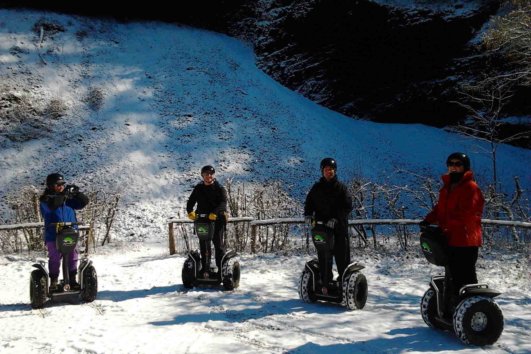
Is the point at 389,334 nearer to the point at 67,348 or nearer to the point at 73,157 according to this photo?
the point at 67,348

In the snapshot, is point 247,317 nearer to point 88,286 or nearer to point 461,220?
point 88,286

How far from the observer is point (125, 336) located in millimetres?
5156

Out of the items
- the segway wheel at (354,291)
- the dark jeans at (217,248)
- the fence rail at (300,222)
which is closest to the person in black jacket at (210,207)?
the dark jeans at (217,248)

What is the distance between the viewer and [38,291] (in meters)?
6.41

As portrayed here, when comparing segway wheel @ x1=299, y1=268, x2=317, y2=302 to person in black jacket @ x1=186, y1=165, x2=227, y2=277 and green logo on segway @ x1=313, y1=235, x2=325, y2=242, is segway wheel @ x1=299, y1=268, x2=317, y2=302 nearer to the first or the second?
green logo on segway @ x1=313, y1=235, x2=325, y2=242

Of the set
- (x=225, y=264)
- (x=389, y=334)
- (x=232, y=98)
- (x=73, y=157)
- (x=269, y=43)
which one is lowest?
(x=389, y=334)

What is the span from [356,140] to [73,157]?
45.6ft

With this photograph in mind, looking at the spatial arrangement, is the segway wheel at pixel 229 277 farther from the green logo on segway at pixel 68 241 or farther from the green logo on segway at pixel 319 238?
the green logo on segway at pixel 68 241

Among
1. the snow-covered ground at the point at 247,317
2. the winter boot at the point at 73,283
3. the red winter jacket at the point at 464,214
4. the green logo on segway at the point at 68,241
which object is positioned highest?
the red winter jacket at the point at 464,214

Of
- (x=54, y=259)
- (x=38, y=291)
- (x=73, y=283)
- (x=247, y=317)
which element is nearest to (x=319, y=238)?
(x=247, y=317)

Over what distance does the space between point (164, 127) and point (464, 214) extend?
60.6 feet

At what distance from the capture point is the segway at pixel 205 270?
299 inches

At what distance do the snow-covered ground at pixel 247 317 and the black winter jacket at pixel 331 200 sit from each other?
1.29m

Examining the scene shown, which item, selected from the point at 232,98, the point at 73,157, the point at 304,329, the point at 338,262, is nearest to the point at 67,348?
the point at 304,329
